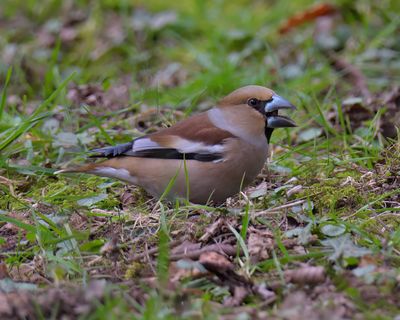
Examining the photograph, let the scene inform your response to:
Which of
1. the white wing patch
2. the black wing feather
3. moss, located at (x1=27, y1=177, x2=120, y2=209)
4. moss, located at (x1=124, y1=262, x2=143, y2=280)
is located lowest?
moss, located at (x1=27, y1=177, x2=120, y2=209)

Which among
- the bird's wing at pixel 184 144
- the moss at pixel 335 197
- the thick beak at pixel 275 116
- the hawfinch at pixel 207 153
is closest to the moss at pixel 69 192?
the hawfinch at pixel 207 153

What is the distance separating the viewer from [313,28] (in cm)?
839

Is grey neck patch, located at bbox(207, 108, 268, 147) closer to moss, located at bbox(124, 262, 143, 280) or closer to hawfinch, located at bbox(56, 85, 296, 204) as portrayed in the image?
hawfinch, located at bbox(56, 85, 296, 204)

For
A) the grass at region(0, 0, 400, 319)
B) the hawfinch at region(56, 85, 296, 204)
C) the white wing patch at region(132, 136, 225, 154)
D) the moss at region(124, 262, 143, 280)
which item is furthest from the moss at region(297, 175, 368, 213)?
the moss at region(124, 262, 143, 280)

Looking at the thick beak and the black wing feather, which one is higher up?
the thick beak

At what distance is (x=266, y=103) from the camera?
4.58m

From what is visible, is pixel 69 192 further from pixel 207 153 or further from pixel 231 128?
pixel 231 128

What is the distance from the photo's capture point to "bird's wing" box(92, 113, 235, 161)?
4.45m

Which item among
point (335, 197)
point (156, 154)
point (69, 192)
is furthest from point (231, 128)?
point (69, 192)

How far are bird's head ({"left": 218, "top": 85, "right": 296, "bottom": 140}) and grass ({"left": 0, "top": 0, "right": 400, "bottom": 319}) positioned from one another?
0.37 meters

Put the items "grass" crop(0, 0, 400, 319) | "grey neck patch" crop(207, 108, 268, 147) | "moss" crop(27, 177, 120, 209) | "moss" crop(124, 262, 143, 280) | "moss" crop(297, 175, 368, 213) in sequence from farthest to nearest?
1. "moss" crop(27, 177, 120, 209)
2. "grey neck patch" crop(207, 108, 268, 147)
3. "moss" crop(297, 175, 368, 213)
4. "moss" crop(124, 262, 143, 280)
5. "grass" crop(0, 0, 400, 319)

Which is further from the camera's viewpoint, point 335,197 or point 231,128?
point 231,128

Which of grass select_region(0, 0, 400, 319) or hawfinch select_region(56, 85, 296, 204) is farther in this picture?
hawfinch select_region(56, 85, 296, 204)

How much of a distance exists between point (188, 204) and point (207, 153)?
0.33 m
